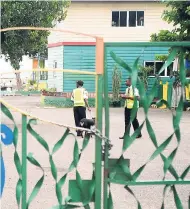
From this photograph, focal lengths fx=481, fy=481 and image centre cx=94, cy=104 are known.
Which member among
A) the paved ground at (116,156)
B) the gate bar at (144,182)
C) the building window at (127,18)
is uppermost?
the building window at (127,18)

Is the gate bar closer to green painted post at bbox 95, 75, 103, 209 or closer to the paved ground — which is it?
green painted post at bbox 95, 75, 103, 209

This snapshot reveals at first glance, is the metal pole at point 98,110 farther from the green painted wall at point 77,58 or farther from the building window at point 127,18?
the building window at point 127,18

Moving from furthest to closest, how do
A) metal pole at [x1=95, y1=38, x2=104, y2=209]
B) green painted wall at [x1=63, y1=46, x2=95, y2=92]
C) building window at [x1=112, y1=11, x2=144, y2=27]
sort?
building window at [x1=112, y1=11, x2=144, y2=27]
green painted wall at [x1=63, y1=46, x2=95, y2=92]
metal pole at [x1=95, y1=38, x2=104, y2=209]

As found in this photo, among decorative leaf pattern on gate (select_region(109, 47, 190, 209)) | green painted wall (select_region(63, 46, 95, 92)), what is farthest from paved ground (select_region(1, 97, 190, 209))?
green painted wall (select_region(63, 46, 95, 92))

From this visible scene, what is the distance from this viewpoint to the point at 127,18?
28.4 metres

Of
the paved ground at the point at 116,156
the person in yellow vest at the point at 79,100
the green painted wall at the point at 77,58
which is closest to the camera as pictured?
the paved ground at the point at 116,156

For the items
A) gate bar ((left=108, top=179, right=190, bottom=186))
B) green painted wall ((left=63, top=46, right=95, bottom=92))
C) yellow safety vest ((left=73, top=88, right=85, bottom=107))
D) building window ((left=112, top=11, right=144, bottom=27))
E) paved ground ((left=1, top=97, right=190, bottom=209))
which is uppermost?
building window ((left=112, top=11, right=144, bottom=27))

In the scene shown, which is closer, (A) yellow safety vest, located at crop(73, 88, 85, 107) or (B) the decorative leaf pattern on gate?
(B) the decorative leaf pattern on gate

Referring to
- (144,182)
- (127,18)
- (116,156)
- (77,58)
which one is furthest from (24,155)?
(127,18)

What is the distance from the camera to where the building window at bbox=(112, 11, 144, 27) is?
2820 centimetres

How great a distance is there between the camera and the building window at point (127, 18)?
1110 inches

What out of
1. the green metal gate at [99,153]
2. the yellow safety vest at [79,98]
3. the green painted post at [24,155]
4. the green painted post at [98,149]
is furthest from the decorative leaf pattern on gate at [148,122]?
the yellow safety vest at [79,98]

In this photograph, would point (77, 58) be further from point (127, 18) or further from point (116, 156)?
point (116, 156)

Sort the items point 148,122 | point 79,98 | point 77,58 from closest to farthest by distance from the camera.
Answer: point 148,122 → point 79,98 → point 77,58
